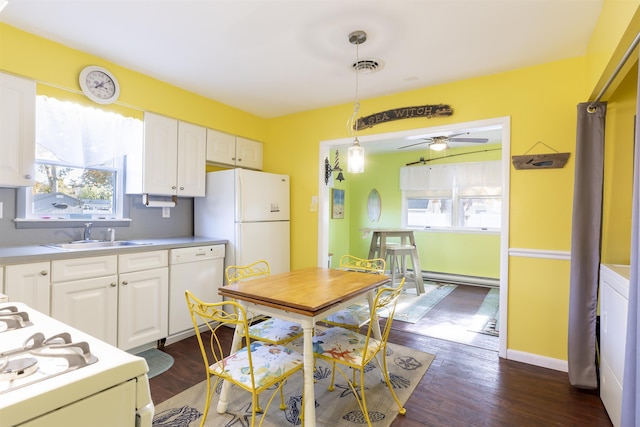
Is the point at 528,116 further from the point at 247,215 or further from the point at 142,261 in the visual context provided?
the point at 142,261

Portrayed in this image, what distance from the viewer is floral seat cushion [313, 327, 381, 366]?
181 centimetres

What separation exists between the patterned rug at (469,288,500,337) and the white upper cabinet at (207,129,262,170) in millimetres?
3140

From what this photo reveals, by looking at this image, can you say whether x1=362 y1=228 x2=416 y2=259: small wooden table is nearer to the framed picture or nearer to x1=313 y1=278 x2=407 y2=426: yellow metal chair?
the framed picture

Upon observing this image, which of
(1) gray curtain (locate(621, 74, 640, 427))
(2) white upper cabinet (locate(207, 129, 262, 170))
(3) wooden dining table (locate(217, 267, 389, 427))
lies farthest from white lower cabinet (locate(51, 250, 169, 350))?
(1) gray curtain (locate(621, 74, 640, 427))

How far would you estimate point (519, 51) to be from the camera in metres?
2.42

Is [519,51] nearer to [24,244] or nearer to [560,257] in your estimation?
[560,257]

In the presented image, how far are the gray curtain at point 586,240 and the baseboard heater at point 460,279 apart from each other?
10.0 ft

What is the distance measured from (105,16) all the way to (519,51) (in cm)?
289

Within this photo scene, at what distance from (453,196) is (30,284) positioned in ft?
18.2

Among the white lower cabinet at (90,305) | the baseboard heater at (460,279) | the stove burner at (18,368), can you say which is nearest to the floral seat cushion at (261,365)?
the stove burner at (18,368)

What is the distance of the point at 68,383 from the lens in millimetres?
608

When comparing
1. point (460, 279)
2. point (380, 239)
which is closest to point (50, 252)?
point (380, 239)

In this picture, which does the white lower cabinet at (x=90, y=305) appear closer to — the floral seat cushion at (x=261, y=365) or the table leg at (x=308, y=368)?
the floral seat cushion at (x=261, y=365)

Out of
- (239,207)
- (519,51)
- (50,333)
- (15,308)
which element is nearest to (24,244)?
(239,207)
